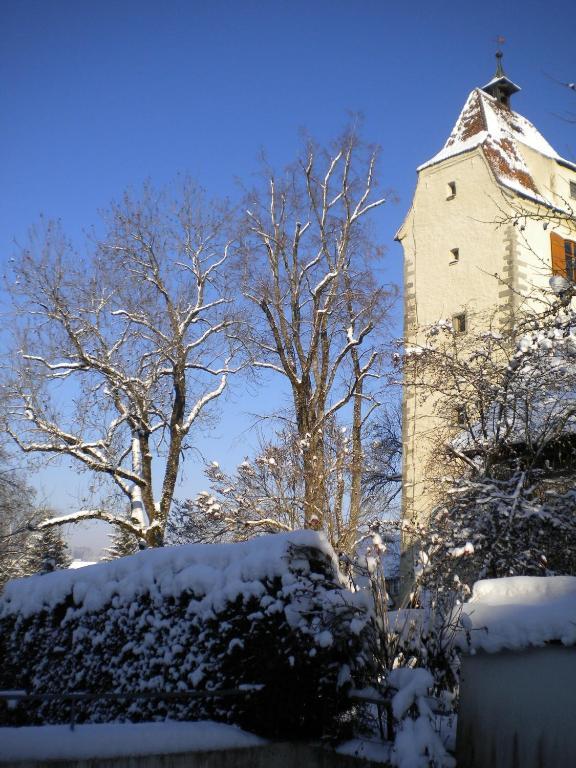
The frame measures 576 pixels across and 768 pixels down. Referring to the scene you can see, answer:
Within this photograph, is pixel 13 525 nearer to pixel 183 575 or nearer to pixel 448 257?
pixel 448 257

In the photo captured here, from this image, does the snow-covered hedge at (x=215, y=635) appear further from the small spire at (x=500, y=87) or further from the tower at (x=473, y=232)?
the small spire at (x=500, y=87)

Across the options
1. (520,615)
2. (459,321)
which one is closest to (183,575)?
(520,615)

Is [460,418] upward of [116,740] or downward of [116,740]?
upward

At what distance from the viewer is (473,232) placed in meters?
25.7

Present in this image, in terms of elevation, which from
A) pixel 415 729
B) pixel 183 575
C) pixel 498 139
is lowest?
pixel 415 729

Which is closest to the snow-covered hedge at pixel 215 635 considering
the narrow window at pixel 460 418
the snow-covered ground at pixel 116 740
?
the snow-covered ground at pixel 116 740

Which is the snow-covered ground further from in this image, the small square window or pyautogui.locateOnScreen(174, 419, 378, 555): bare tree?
the small square window

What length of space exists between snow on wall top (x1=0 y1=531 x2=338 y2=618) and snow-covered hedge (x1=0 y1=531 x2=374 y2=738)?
0.04ft

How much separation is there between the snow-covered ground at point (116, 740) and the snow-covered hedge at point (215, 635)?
301 mm

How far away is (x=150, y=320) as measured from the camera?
2034 cm

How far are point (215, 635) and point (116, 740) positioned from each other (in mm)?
1213

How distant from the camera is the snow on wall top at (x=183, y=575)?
6.75 metres

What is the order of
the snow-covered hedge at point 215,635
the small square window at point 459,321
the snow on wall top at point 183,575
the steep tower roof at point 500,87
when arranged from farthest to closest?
the steep tower roof at point 500,87 < the small square window at point 459,321 < the snow on wall top at point 183,575 < the snow-covered hedge at point 215,635

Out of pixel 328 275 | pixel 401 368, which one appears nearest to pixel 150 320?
pixel 328 275
